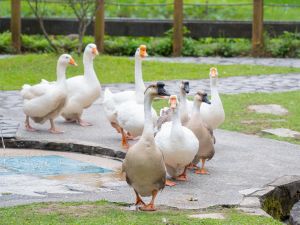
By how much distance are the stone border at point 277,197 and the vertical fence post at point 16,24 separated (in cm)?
1159

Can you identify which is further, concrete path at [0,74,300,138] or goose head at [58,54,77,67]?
concrete path at [0,74,300,138]

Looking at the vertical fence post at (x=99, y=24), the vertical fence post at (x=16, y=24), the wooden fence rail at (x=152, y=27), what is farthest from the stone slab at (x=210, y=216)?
the wooden fence rail at (x=152, y=27)

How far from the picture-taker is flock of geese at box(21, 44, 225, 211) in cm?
733

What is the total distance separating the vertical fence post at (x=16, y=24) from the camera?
19.0 m

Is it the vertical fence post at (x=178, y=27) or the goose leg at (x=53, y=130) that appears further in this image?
the vertical fence post at (x=178, y=27)

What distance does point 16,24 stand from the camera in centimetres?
1903

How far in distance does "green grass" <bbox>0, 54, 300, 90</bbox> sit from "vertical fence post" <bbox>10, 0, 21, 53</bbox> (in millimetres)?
1290

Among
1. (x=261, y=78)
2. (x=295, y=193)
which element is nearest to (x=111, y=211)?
(x=295, y=193)

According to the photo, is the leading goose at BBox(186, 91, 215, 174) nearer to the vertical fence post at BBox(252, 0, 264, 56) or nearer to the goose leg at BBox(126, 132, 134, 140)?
the goose leg at BBox(126, 132, 134, 140)

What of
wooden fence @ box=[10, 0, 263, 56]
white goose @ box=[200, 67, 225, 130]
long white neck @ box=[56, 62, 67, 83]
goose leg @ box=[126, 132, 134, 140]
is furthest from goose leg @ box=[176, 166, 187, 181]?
wooden fence @ box=[10, 0, 263, 56]

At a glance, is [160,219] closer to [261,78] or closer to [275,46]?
[261,78]

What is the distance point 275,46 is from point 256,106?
261 inches

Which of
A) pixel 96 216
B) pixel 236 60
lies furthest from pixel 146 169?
pixel 236 60

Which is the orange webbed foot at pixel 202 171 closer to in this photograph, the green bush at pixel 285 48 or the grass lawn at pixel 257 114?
the grass lawn at pixel 257 114
